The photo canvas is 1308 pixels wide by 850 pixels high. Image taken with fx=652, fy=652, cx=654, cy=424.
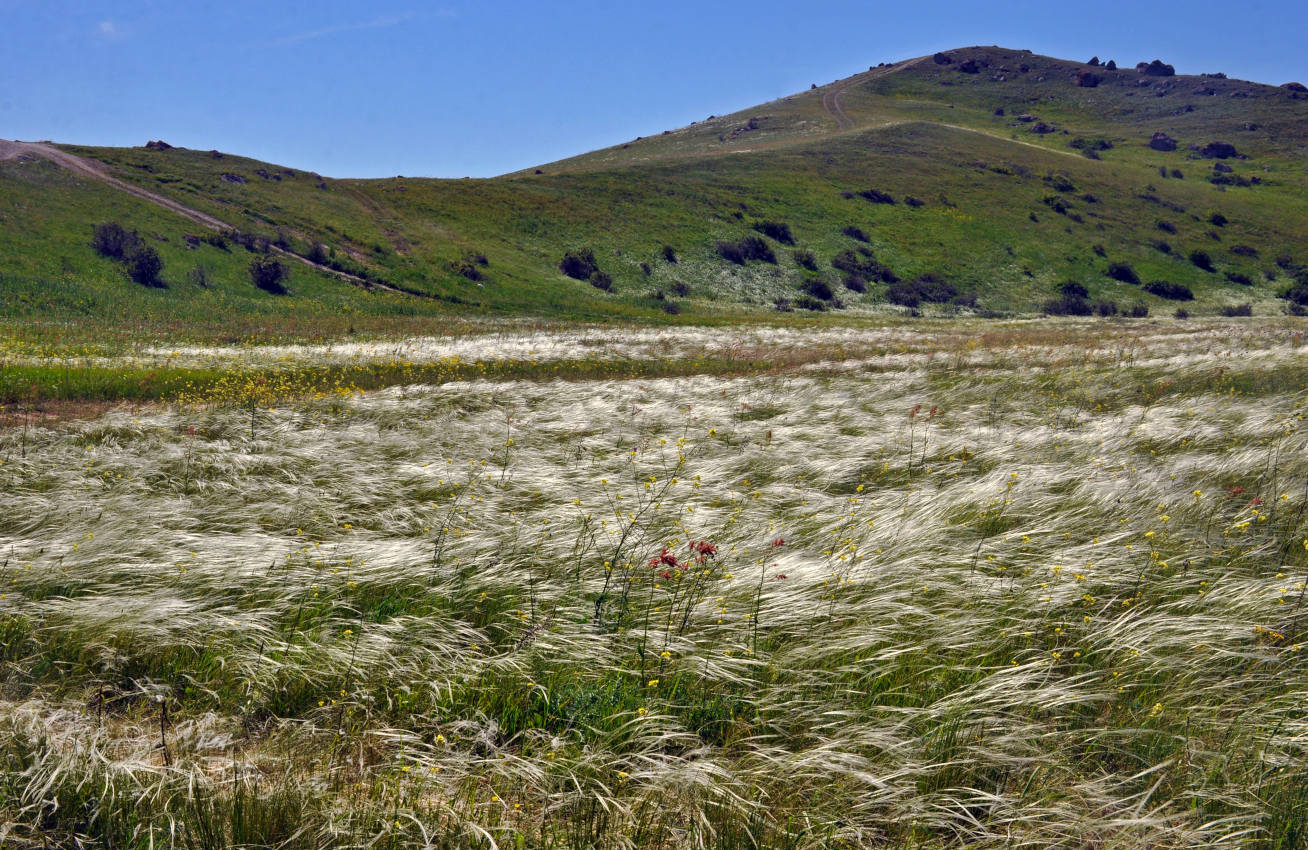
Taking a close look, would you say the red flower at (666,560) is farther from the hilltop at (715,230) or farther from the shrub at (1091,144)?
the shrub at (1091,144)

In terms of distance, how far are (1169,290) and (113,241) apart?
97.0 m

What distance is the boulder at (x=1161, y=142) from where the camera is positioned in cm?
11750

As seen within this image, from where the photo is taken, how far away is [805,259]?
7462cm

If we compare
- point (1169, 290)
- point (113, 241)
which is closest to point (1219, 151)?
point (1169, 290)

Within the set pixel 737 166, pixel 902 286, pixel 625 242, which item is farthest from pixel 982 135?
pixel 625 242

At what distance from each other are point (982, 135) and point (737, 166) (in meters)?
50.8

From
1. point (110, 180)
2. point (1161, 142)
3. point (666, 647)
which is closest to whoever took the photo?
point (666, 647)

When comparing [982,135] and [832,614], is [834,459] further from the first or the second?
[982,135]

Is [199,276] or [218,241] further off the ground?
[218,241]

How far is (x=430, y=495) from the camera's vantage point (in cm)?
714

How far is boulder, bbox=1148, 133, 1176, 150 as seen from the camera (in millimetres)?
117500

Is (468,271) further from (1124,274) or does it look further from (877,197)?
(1124,274)

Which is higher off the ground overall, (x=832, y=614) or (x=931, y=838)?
(x=832, y=614)

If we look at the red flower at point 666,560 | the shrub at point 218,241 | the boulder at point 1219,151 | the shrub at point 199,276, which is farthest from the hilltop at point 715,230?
the red flower at point 666,560
